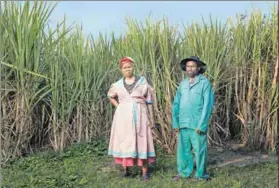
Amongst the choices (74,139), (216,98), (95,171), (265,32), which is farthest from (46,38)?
(265,32)

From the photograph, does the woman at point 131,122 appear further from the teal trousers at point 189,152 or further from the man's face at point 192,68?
the man's face at point 192,68

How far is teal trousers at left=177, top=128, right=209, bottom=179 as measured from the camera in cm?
570

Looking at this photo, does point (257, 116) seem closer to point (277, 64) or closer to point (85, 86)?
point (277, 64)

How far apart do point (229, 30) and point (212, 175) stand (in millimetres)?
2590

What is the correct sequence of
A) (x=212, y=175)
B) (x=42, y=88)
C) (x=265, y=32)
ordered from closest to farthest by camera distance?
(x=212, y=175) → (x=42, y=88) → (x=265, y=32)

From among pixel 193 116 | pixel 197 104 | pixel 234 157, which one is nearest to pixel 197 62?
pixel 197 104

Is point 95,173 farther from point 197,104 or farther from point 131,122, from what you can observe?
point 197,104

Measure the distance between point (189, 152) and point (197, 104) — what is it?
0.61 m

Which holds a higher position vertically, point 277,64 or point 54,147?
point 277,64

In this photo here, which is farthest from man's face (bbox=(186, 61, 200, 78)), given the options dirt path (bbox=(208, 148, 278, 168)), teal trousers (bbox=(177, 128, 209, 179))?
dirt path (bbox=(208, 148, 278, 168))

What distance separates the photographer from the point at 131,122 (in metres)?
5.81

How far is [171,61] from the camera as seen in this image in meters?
7.34

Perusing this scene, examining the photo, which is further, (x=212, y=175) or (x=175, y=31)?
(x=175, y=31)

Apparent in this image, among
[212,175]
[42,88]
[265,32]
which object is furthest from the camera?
[265,32]
